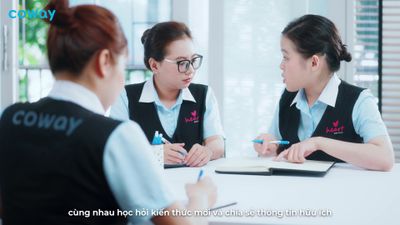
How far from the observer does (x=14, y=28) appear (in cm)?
352

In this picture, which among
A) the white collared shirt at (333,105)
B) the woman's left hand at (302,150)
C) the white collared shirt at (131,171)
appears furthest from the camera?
the white collared shirt at (333,105)

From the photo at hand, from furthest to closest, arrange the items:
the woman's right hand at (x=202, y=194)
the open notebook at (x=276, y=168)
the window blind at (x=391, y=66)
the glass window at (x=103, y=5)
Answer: the glass window at (x=103, y=5) → the window blind at (x=391, y=66) → the open notebook at (x=276, y=168) → the woman's right hand at (x=202, y=194)

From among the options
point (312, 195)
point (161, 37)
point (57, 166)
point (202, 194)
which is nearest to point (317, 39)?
point (161, 37)

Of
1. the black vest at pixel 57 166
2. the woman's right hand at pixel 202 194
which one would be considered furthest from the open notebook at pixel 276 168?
the black vest at pixel 57 166

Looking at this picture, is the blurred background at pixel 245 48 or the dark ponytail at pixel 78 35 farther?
the blurred background at pixel 245 48

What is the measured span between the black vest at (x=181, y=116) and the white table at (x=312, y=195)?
49 cm

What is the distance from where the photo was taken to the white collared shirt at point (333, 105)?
214 centimetres

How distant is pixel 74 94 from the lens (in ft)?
3.52

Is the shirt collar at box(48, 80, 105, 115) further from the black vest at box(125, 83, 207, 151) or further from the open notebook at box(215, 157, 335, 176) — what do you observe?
the black vest at box(125, 83, 207, 151)

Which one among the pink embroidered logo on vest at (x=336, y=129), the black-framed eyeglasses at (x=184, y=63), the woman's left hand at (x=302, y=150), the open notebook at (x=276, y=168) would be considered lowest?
the open notebook at (x=276, y=168)

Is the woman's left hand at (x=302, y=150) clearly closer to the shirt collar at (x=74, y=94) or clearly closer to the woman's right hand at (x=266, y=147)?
the woman's right hand at (x=266, y=147)

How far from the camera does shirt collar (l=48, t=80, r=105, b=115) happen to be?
107cm

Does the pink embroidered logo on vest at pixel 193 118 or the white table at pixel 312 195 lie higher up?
the pink embroidered logo on vest at pixel 193 118

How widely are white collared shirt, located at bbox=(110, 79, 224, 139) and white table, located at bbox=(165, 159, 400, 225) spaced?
515 millimetres
